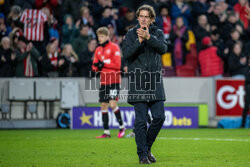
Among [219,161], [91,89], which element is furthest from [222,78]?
[219,161]

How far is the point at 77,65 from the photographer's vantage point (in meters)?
17.7

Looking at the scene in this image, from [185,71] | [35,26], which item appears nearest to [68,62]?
[35,26]

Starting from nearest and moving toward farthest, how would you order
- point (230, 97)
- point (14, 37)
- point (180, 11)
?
point (14, 37), point (230, 97), point (180, 11)

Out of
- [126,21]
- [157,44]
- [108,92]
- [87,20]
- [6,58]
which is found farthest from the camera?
[126,21]

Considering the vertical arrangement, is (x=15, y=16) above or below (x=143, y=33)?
above

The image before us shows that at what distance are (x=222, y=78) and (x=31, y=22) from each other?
6645 millimetres

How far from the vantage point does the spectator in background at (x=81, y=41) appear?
18.2m

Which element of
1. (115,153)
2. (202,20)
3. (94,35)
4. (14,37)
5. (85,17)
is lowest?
(115,153)

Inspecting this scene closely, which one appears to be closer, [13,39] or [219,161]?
[219,161]

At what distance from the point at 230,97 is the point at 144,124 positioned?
11042mm

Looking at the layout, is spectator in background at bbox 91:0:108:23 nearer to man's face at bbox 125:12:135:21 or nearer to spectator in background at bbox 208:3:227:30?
man's face at bbox 125:12:135:21

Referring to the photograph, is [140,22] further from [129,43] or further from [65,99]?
[65,99]

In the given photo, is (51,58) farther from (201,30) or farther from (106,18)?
(201,30)

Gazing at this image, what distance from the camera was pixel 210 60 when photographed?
A: 18.2m
